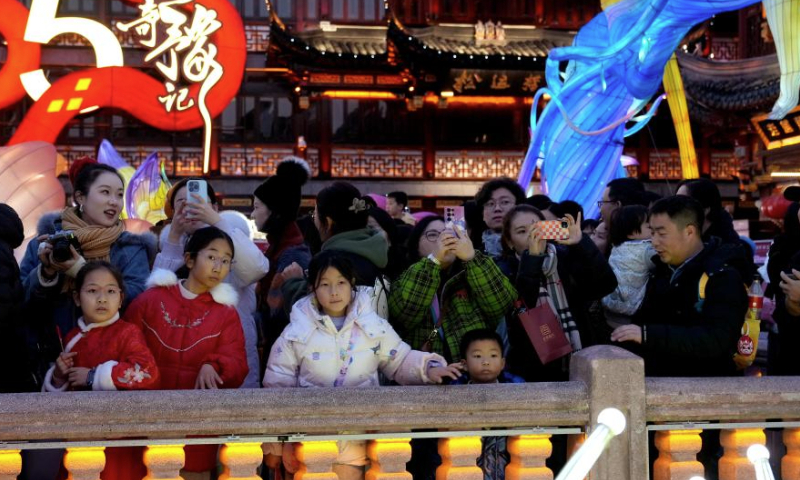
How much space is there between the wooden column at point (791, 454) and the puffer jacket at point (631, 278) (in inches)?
35.6

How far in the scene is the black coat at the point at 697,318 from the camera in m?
2.96

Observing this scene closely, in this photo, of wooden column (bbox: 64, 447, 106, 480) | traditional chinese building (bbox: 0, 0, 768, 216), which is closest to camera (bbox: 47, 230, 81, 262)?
wooden column (bbox: 64, 447, 106, 480)

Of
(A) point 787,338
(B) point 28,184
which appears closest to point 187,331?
(A) point 787,338

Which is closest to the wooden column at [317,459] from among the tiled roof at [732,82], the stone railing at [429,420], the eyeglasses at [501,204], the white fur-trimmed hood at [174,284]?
the stone railing at [429,420]

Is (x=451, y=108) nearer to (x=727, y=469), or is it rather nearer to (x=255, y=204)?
(x=255, y=204)

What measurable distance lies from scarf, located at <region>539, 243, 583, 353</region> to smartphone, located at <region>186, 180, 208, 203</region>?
4.26ft

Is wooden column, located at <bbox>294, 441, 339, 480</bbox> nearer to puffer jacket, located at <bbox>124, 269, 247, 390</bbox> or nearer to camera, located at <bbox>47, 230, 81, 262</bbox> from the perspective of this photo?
puffer jacket, located at <bbox>124, 269, 247, 390</bbox>

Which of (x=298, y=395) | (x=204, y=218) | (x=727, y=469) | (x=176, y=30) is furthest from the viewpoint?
(x=176, y=30)

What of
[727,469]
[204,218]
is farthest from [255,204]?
[727,469]

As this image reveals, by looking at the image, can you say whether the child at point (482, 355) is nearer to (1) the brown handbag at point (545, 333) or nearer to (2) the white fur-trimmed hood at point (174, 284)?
(1) the brown handbag at point (545, 333)

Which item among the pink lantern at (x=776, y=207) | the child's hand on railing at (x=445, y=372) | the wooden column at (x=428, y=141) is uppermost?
the wooden column at (x=428, y=141)

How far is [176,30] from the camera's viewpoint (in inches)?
474

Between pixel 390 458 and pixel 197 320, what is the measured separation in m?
0.86

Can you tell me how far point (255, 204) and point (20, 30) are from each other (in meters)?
7.65
